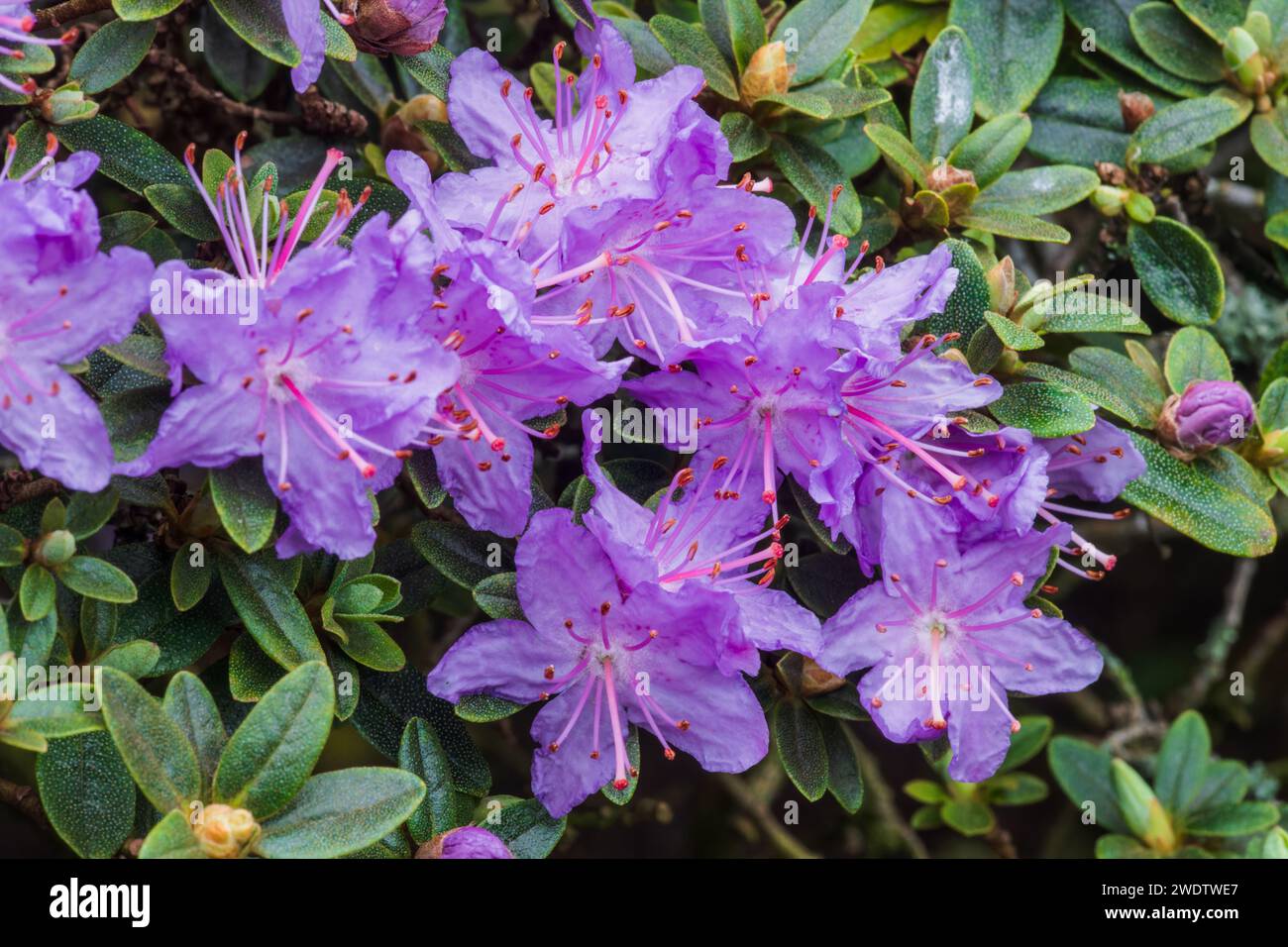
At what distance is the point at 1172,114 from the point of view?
6.65 feet

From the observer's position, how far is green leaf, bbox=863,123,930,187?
6.06 ft

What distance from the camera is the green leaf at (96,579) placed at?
1451 millimetres

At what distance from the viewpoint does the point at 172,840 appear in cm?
135

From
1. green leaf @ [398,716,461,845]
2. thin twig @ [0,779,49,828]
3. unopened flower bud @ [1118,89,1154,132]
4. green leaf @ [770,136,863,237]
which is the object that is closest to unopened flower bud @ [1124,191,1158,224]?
unopened flower bud @ [1118,89,1154,132]

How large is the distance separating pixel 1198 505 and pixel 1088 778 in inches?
23.6

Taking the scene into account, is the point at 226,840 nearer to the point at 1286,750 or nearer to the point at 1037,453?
the point at 1037,453

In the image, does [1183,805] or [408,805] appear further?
[1183,805]

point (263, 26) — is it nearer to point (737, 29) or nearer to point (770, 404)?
point (737, 29)

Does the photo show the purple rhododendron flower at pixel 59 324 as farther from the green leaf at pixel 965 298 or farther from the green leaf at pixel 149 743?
the green leaf at pixel 965 298

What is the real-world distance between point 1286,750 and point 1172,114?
1937 millimetres

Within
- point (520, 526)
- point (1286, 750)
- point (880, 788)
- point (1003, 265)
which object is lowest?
point (1286, 750)

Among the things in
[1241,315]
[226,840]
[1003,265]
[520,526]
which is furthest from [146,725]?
[1241,315]

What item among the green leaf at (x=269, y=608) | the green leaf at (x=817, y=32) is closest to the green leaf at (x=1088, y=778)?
the green leaf at (x=817, y=32)

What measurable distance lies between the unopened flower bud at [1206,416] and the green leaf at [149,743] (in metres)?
1.30
